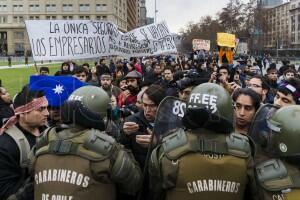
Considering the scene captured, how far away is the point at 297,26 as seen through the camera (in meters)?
143

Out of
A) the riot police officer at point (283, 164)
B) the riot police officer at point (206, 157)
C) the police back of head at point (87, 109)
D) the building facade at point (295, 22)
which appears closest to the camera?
the riot police officer at point (283, 164)

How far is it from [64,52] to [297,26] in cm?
14441

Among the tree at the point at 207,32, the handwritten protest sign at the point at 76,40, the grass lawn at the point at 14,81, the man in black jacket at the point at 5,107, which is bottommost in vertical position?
the grass lawn at the point at 14,81

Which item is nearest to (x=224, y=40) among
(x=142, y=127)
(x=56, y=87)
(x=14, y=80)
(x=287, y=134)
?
(x=56, y=87)

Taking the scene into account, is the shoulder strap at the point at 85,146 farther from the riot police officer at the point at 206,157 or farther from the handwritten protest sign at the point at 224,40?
the handwritten protest sign at the point at 224,40

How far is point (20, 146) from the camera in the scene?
11.4 feet

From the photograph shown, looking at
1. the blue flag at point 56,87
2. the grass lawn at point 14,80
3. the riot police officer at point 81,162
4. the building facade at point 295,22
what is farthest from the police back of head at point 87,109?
the building facade at point 295,22

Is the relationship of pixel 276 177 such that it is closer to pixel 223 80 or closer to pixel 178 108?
pixel 178 108

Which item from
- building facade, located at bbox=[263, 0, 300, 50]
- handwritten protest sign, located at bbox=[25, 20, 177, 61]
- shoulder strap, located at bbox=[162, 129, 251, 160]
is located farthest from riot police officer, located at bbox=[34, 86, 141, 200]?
building facade, located at bbox=[263, 0, 300, 50]

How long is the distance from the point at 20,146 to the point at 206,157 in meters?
1.45

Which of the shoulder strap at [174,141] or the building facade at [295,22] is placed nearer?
the shoulder strap at [174,141]

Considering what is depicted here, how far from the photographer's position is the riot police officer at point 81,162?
9.74 ft

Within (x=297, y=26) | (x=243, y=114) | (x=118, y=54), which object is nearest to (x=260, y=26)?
(x=118, y=54)

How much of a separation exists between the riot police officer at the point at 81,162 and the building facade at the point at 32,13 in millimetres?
118487
